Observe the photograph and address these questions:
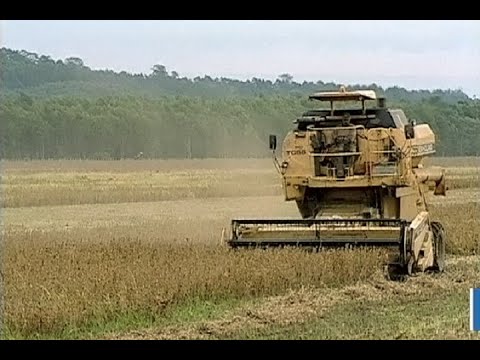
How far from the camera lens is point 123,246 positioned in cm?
1030

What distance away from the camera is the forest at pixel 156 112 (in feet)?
35.2

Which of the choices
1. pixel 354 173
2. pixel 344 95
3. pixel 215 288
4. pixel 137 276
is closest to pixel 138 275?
pixel 137 276

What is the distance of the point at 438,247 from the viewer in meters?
10.5

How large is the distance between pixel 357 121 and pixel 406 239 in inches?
67.6

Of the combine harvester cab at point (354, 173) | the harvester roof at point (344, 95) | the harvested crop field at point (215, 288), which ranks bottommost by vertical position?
the harvested crop field at point (215, 288)

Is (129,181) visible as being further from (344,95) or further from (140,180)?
(344,95)

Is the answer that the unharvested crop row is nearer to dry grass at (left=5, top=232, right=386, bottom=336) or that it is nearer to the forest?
dry grass at (left=5, top=232, right=386, bottom=336)

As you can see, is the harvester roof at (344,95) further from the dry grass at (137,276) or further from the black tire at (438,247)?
the dry grass at (137,276)

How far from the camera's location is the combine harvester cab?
988 centimetres

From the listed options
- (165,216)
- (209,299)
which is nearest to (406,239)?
(209,299)

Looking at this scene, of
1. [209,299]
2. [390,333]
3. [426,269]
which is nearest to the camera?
[390,333]

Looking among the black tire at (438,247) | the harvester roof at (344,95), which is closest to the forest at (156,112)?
the harvester roof at (344,95)

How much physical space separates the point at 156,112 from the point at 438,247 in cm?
614

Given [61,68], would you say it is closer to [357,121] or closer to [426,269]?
[357,121]
